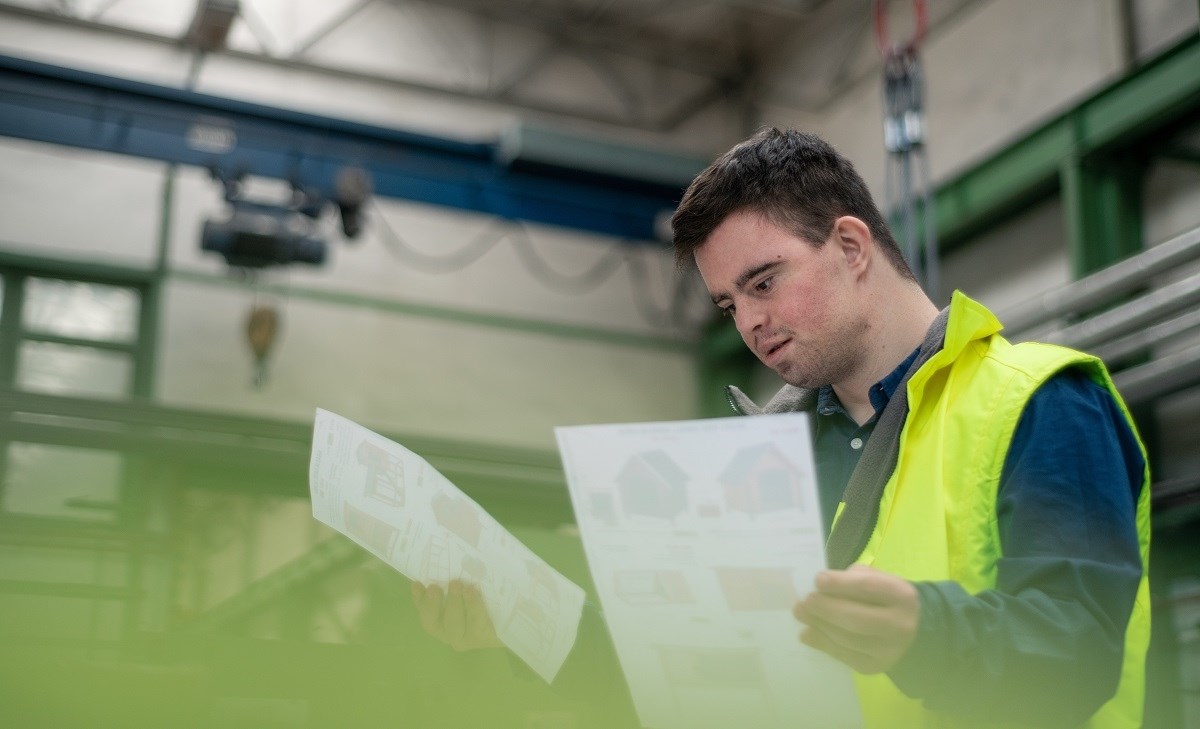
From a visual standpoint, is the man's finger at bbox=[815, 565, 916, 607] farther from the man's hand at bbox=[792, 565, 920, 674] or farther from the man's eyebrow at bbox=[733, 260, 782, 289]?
the man's eyebrow at bbox=[733, 260, 782, 289]

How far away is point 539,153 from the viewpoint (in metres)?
8.29

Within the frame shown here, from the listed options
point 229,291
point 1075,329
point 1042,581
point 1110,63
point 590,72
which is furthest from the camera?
point 590,72

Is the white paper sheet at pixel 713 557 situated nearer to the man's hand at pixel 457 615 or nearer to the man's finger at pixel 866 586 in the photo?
the man's finger at pixel 866 586

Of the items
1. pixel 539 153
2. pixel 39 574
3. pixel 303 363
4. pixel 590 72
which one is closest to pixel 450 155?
pixel 539 153

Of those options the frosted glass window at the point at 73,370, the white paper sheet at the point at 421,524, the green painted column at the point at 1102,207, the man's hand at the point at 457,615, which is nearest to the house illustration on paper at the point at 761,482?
the white paper sheet at the point at 421,524

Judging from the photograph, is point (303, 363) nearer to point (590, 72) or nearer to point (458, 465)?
point (458, 465)

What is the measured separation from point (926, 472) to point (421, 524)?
0.71 metres

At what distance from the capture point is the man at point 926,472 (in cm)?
137

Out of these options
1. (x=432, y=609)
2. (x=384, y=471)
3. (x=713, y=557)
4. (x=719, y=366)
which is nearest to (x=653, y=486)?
(x=713, y=557)

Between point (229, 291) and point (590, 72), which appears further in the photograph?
point (590, 72)

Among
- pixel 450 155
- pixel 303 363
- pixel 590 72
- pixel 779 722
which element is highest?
pixel 590 72

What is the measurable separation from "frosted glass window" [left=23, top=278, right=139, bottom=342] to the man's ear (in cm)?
765

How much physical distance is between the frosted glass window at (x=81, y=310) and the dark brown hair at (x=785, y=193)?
295 inches

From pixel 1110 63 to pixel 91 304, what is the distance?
665 centimetres
